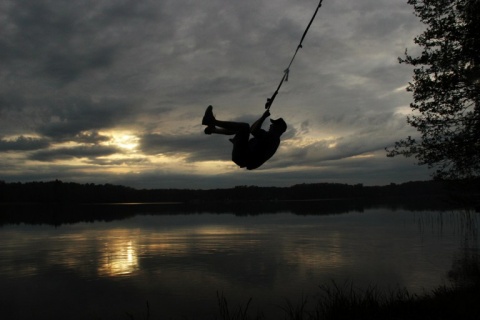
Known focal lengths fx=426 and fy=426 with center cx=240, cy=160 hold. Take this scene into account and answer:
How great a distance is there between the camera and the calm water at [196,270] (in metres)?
16.1

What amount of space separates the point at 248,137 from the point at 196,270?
57.7ft

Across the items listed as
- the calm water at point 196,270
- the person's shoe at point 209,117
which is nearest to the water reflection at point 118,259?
the calm water at point 196,270

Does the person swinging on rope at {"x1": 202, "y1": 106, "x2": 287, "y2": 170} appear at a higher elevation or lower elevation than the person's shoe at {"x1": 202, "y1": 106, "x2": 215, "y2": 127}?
lower

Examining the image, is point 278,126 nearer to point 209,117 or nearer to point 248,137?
point 248,137

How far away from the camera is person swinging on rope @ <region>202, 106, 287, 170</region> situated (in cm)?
592

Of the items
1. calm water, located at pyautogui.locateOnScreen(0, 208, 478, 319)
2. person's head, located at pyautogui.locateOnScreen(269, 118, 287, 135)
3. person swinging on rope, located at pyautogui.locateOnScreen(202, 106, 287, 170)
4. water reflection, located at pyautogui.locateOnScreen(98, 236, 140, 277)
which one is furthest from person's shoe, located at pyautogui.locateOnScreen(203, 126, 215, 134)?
water reflection, located at pyautogui.locateOnScreen(98, 236, 140, 277)


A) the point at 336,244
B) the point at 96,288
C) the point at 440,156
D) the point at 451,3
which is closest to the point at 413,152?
the point at 440,156

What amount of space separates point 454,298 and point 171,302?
1030 centimetres

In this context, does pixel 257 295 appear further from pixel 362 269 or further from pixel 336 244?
pixel 336 244

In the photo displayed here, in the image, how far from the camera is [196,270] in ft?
73.0

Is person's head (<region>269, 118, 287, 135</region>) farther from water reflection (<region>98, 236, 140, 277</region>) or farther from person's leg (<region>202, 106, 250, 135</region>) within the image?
water reflection (<region>98, 236, 140, 277</region>)

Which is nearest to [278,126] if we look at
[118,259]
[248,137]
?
[248,137]

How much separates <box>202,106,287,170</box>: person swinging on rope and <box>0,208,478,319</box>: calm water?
946 centimetres

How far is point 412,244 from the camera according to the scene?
30.6m
